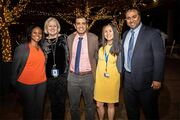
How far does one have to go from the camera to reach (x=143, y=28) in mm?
4789

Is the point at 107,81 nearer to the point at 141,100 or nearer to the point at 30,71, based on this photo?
the point at 141,100

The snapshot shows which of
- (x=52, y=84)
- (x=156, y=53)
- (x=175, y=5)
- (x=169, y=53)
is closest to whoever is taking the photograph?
(x=156, y=53)

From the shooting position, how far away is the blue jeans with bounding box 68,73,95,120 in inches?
202

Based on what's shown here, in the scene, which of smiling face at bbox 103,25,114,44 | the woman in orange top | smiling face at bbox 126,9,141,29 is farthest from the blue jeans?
smiling face at bbox 126,9,141,29

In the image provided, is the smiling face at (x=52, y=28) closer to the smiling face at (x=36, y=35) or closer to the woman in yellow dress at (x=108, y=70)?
the smiling face at (x=36, y=35)

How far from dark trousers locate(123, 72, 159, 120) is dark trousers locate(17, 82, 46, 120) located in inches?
54.0

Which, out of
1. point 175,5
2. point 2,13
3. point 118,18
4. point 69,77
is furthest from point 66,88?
point 175,5

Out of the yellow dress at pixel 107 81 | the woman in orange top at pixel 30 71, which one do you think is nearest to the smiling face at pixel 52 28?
the woman in orange top at pixel 30 71

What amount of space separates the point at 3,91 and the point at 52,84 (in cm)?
361

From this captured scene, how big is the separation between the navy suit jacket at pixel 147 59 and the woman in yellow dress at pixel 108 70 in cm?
48

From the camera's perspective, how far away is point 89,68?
203 inches

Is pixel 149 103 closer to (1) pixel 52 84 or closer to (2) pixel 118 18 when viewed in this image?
(1) pixel 52 84

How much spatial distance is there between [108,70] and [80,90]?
0.59m

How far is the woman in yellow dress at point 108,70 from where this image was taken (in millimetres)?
5141
